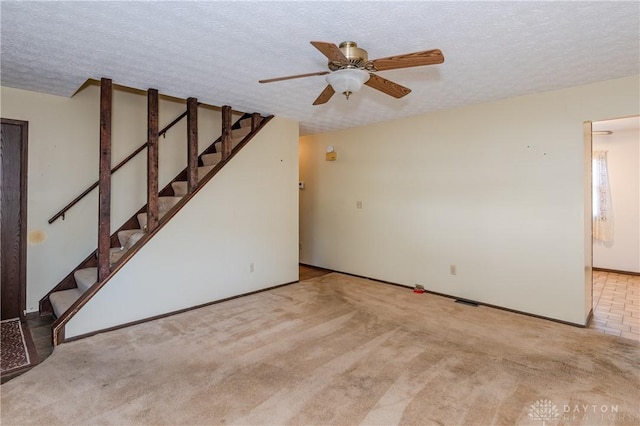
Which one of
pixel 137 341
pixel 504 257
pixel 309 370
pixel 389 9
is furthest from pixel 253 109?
pixel 504 257

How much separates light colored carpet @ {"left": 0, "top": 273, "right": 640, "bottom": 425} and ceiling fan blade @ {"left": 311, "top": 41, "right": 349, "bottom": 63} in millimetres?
2114

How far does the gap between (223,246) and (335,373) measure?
2.28 meters

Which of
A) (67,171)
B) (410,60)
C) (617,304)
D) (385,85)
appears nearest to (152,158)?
(67,171)

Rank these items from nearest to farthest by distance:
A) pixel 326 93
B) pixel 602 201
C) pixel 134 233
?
pixel 326 93
pixel 134 233
pixel 602 201

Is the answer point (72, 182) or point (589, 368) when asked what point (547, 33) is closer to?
point (589, 368)

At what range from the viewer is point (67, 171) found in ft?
12.1

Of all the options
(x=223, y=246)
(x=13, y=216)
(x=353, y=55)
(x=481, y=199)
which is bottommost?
(x=223, y=246)

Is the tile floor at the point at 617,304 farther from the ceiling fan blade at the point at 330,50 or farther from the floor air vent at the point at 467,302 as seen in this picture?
the ceiling fan blade at the point at 330,50

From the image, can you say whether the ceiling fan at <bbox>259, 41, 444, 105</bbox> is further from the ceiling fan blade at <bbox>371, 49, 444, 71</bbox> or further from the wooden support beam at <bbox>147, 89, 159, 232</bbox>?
the wooden support beam at <bbox>147, 89, 159, 232</bbox>

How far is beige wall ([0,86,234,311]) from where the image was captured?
11.4 ft

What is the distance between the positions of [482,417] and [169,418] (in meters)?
1.80

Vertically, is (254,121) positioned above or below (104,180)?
above

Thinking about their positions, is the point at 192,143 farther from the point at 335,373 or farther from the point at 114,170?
the point at 335,373

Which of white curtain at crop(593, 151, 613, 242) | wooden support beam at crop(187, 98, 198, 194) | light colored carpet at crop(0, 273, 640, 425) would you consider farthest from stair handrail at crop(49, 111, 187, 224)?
white curtain at crop(593, 151, 613, 242)
